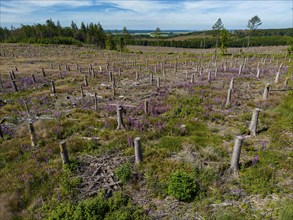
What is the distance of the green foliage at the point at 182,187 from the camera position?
5349 mm

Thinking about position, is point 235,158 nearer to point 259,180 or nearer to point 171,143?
point 259,180

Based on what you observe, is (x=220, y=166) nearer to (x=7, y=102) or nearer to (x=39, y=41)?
(x=7, y=102)

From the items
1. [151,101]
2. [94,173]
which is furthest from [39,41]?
[94,173]

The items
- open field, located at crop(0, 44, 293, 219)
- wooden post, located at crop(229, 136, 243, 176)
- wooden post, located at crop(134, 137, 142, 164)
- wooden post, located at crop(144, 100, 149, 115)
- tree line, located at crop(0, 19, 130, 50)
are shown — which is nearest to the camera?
open field, located at crop(0, 44, 293, 219)

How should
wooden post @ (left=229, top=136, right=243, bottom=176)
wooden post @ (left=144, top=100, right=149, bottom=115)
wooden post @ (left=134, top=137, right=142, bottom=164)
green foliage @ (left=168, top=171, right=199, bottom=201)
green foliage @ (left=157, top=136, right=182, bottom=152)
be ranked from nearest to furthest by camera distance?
green foliage @ (left=168, top=171, right=199, bottom=201), wooden post @ (left=229, top=136, right=243, bottom=176), wooden post @ (left=134, top=137, right=142, bottom=164), green foliage @ (left=157, top=136, right=182, bottom=152), wooden post @ (left=144, top=100, right=149, bottom=115)

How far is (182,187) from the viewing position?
215 inches

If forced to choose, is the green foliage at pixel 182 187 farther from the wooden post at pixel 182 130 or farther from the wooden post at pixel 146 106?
the wooden post at pixel 146 106

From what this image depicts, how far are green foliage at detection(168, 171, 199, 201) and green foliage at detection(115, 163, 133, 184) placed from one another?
1.36m

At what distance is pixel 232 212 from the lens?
4859 millimetres

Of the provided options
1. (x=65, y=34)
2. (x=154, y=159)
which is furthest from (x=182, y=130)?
(x=65, y=34)

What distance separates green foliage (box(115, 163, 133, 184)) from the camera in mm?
6080

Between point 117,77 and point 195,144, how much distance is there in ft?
53.2

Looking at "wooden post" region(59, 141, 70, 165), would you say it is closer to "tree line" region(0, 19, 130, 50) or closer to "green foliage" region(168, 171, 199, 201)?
"green foliage" region(168, 171, 199, 201)

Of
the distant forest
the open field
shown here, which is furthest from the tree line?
the open field
